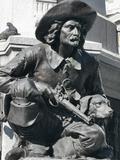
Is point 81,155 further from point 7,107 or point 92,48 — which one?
point 92,48

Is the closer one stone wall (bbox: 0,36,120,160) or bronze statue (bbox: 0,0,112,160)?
bronze statue (bbox: 0,0,112,160)

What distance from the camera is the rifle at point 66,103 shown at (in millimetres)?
6668

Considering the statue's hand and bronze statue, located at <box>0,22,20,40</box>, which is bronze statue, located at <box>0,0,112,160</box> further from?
bronze statue, located at <box>0,22,20,40</box>

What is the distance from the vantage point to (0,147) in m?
7.84

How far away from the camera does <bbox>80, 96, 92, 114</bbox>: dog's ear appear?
6840 millimetres

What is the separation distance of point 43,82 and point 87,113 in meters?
0.63

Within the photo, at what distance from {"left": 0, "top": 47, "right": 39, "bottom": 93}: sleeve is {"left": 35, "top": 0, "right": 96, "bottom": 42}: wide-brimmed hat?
320 millimetres

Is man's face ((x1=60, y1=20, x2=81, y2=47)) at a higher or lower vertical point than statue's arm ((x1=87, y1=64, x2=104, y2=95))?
higher

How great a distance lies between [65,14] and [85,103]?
3.48ft

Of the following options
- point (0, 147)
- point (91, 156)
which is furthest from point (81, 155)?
point (0, 147)

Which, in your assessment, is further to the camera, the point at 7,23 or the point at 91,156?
the point at 7,23

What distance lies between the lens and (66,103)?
682 centimetres

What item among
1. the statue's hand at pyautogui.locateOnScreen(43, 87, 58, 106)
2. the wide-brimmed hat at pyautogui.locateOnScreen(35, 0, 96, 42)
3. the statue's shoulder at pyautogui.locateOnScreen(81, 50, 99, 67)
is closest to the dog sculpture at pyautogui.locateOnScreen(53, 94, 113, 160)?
the statue's hand at pyautogui.locateOnScreen(43, 87, 58, 106)

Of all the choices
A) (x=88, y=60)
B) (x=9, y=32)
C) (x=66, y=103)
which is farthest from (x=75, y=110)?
(x=9, y=32)
